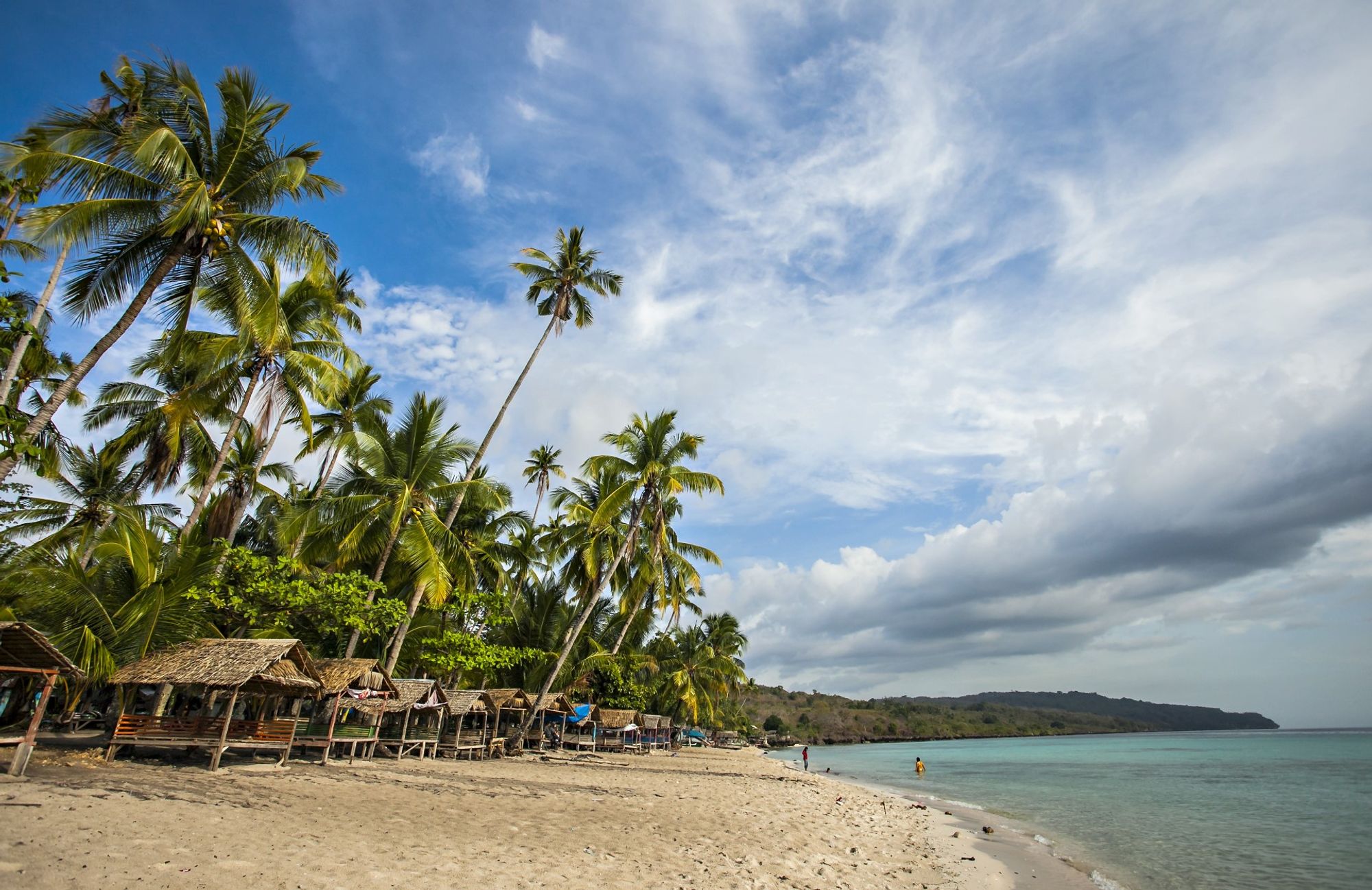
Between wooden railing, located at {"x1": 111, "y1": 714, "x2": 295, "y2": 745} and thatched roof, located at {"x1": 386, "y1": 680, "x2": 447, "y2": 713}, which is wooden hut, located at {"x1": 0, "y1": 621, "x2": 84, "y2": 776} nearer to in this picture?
wooden railing, located at {"x1": 111, "y1": 714, "x2": 295, "y2": 745}

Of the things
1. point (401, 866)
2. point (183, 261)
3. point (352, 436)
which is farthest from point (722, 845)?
point (352, 436)

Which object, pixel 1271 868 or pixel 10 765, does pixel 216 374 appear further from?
pixel 1271 868

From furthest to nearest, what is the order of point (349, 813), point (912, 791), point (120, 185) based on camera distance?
point (912, 791) < point (120, 185) < point (349, 813)

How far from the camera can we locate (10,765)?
9.30 metres

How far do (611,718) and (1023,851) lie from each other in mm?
19061

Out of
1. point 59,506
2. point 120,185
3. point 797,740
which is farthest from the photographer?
point 797,740

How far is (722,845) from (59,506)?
17070 mm

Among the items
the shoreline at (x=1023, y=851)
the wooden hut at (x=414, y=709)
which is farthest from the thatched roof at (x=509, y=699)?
the shoreline at (x=1023, y=851)

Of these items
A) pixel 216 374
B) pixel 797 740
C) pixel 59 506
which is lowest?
pixel 797 740

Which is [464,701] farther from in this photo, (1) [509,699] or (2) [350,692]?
(2) [350,692]

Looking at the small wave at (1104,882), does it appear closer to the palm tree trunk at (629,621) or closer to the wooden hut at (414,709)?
the wooden hut at (414,709)

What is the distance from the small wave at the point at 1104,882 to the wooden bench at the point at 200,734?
48.2 feet

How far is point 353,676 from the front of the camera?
1573 cm

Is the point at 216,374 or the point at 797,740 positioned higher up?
the point at 216,374
